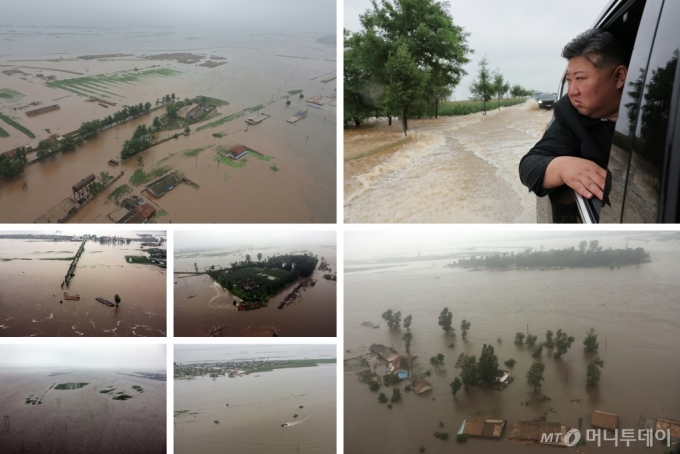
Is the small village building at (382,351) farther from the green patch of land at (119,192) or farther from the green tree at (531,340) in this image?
the green patch of land at (119,192)

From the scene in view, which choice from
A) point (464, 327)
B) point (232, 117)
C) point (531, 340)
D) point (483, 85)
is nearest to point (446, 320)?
point (464, 327)

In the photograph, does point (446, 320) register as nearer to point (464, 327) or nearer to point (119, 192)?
point (464, 327)

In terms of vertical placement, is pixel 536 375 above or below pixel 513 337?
below

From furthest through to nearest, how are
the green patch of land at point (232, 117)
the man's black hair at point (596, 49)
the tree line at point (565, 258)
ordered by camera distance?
1. the green patch of land at point (232, 117)
2. the tree line at point (565, 258)
3. the man's black hair at point (596, 49)

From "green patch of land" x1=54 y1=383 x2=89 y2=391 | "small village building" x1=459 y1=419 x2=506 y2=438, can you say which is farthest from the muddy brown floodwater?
"small village building" x1=459 y1=419 x2=506 y2=438

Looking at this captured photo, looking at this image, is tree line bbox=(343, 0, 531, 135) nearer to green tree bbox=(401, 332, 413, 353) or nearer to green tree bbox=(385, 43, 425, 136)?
green tree bbox=(385, 43, 425, 136)

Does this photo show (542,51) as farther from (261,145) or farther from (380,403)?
(380,403)

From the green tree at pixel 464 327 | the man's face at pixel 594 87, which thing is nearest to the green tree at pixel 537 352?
the green tree at pixel 464 327
